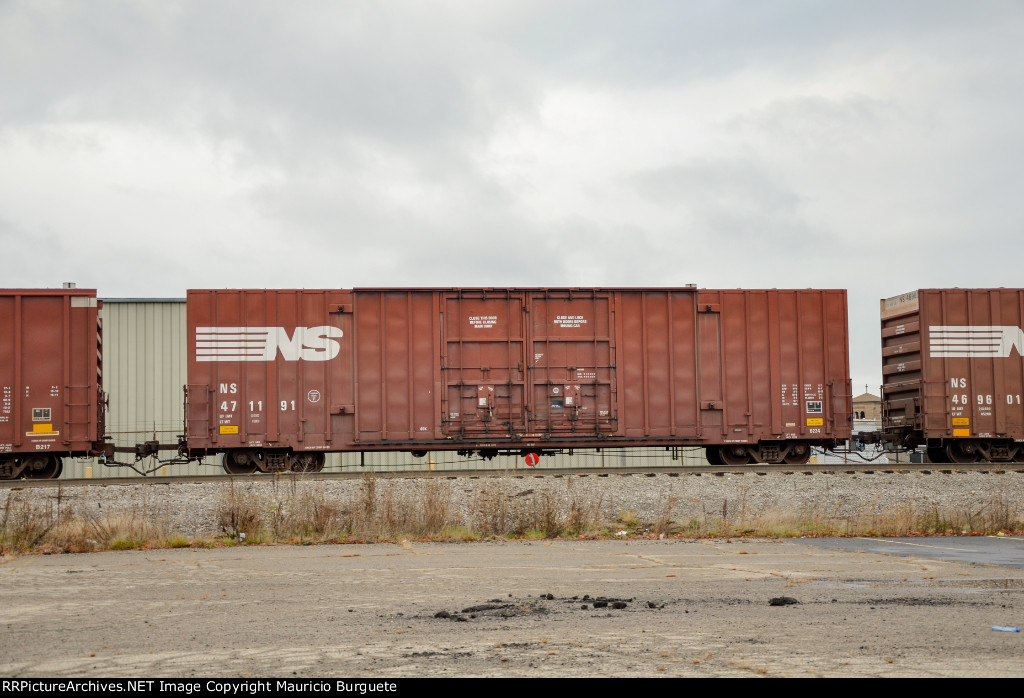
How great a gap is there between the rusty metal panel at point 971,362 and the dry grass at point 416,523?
20.0ft

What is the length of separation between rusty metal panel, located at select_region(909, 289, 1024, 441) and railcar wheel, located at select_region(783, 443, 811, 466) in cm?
263

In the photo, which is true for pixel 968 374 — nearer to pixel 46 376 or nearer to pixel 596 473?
pixel 596 473

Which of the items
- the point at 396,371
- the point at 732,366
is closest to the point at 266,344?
the point at 396,371

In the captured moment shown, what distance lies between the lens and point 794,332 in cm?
2031

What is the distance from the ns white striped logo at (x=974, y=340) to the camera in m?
20.9

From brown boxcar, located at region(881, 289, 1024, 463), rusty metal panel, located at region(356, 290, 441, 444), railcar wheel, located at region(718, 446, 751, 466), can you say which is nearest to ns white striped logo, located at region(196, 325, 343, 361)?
rusty metal panel, located at region(356, 290, 441, 444)

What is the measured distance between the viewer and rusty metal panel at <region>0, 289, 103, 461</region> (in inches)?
722

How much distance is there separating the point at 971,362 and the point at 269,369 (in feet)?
49.9

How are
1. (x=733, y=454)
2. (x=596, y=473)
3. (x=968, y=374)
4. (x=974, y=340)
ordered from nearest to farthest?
(x=596, y=473) → (x=733, y=454) → (x=968, y=374) → (x=974, y=340)

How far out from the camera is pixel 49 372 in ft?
60.9

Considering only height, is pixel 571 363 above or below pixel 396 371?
above

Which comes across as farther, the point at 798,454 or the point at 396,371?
the point at 798,454
